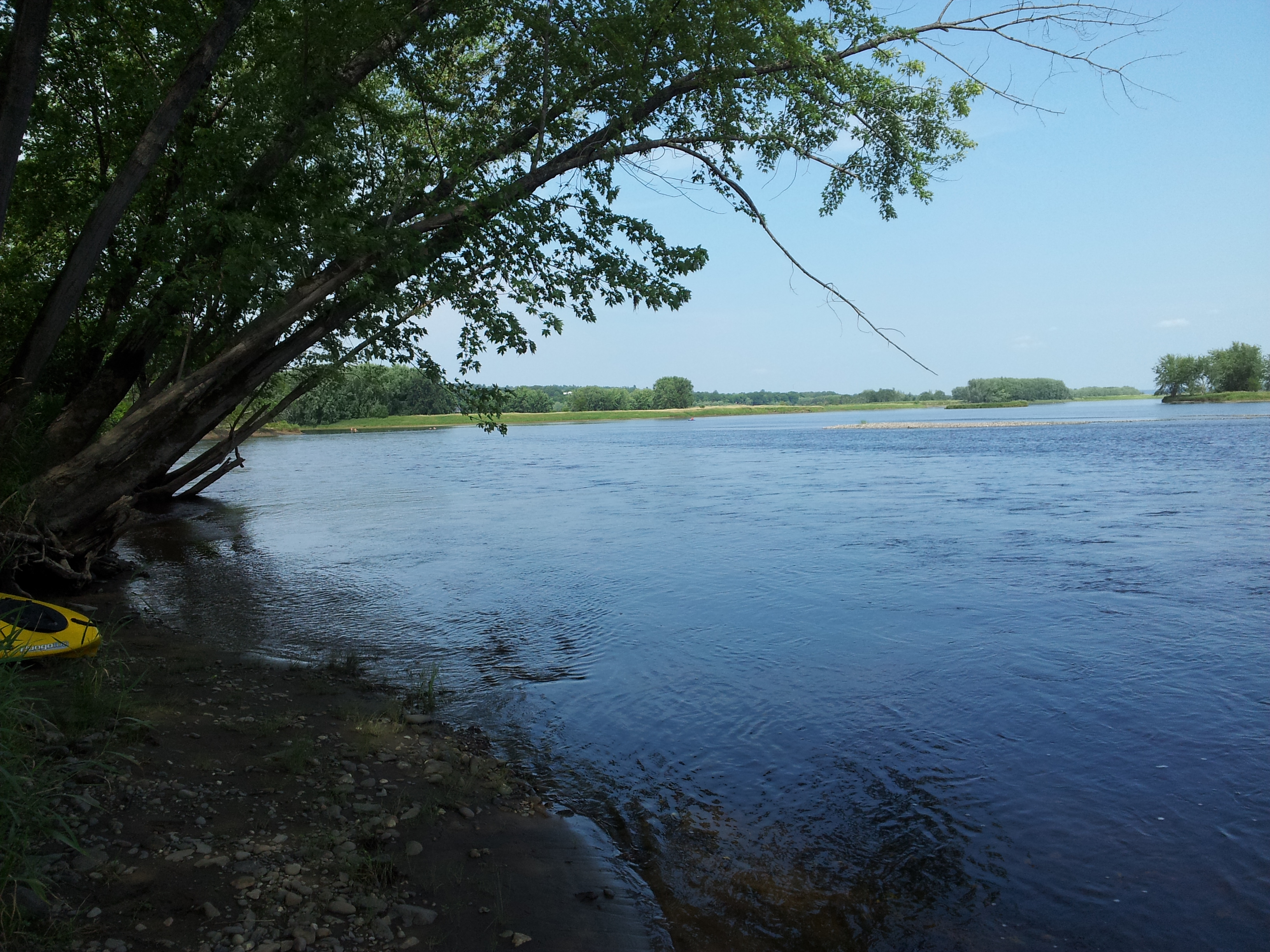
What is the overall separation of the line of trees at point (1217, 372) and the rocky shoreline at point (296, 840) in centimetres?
13847

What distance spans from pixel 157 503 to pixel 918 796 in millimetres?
25215

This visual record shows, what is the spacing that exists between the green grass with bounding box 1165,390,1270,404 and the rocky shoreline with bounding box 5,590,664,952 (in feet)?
399

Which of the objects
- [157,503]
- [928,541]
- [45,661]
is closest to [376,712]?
[45,661]

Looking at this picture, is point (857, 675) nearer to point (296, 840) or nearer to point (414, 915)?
point (414, 915)

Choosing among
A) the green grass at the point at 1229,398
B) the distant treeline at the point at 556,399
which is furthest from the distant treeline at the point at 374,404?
the green grass at the point at 1229,398

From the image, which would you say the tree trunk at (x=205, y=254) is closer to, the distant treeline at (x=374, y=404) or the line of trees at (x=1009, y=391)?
the distant treeline at (x=374, y=404)

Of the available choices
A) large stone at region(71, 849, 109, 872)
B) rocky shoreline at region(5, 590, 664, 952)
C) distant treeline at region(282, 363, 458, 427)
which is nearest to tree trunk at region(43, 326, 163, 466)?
rocky shoreline at region(5, 590, 664, 952)

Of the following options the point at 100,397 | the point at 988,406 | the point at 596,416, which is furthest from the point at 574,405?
the point at 100,397

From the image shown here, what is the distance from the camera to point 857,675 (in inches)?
381

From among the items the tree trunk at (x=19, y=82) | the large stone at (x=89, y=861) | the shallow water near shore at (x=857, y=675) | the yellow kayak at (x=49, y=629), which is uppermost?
the tree trunk at (x=19, y=82)

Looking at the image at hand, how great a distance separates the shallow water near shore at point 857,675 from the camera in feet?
17.4

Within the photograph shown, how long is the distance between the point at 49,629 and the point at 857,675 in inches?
324

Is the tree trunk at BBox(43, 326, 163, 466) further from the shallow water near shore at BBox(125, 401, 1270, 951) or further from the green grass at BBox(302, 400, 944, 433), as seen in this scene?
the green grass at BBox(302, 400, 944, 433)

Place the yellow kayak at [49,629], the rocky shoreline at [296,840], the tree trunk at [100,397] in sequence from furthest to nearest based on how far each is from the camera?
the tree trunk at [100,397]
the yellow kayak at [49,629]
the rocky shoreline at [296,840]
